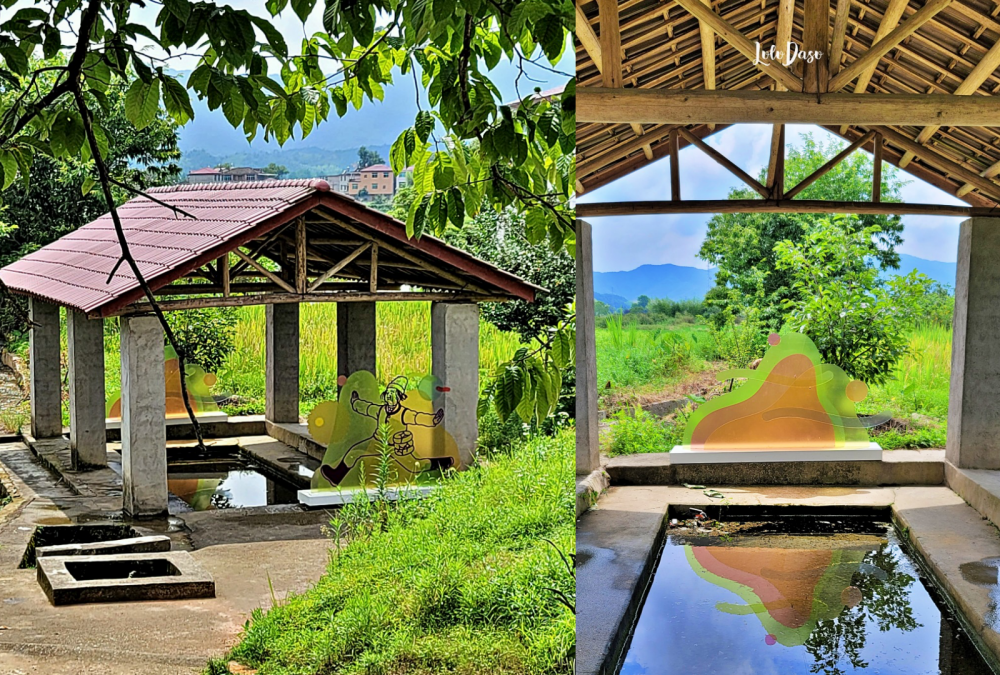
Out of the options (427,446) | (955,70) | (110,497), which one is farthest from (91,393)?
(955,70)

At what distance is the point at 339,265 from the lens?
3.98 meters

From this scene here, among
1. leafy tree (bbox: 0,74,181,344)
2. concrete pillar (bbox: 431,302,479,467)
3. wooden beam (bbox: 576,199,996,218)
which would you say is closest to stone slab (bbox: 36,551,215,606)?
leafy tree (bbox: 0,74,181,344)

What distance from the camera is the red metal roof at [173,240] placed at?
2113 mm

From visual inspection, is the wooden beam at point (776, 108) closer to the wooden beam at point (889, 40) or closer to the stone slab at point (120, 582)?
the wooden beam at point (889, 40)

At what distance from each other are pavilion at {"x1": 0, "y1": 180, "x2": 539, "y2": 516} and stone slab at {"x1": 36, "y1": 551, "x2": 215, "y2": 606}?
0.63ft

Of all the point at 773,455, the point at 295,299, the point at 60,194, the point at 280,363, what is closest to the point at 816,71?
the point at 773,455

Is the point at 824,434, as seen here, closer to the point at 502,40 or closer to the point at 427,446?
the point at 502,40

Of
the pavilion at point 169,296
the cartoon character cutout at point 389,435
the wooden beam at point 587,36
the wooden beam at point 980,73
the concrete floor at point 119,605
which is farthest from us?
the cartoon character cutout at point 389,435

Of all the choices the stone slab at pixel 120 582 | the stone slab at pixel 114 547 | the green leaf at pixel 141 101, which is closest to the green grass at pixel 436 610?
the stone slab at pixel 120 582

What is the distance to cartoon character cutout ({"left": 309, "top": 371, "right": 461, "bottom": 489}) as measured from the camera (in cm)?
338

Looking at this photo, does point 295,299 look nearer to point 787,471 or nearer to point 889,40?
point 787,471

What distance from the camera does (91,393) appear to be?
2.48 metres

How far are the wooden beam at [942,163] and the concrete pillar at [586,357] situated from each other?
1.26ft

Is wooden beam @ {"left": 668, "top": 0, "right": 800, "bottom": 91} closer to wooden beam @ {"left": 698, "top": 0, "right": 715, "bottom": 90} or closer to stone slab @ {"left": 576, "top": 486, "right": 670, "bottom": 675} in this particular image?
wooden beam @ {"left": 698, "top": 0, "right": 715, "bottom": 90}
